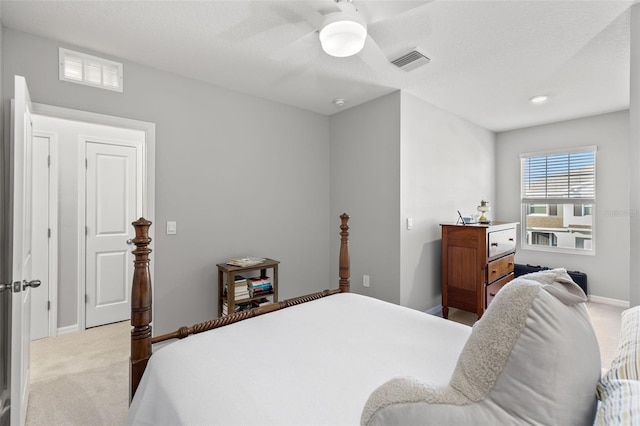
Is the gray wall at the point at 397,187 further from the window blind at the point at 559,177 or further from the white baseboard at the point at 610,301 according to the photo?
the white baseboard at the point at 610,301

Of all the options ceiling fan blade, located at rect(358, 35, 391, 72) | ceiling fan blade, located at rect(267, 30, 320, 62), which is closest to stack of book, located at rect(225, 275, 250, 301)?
ceiling fan blade, located at rect(267, 30, 320, 62)

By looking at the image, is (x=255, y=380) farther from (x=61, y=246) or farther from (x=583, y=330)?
(x=61, y=246)

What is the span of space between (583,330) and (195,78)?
10.5 ft

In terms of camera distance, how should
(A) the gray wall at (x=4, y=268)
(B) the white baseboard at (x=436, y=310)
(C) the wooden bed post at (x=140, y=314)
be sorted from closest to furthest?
(C) the wooden bed post at (x=140, y=314), (A) the gray wall at (x=4, y=268), (B) the white baseboard at (x=436, y=310)

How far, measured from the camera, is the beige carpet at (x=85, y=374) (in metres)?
1.92

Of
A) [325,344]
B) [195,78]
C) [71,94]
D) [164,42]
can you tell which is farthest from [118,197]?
[325,344]

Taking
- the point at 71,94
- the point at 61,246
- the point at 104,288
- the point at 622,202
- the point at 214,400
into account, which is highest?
A: the point at 71,94

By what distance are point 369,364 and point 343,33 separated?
1.63 m

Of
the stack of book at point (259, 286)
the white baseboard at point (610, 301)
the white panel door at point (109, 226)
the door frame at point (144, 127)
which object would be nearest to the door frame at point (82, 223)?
the white panel door at point (109, 226)

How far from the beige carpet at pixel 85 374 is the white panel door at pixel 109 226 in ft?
0.83

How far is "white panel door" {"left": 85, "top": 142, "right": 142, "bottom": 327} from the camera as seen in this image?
335cm

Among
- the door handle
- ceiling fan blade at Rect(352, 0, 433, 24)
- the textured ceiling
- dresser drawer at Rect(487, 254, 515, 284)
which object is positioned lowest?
dresser drawer at Rect(487, 254, 515, 284)

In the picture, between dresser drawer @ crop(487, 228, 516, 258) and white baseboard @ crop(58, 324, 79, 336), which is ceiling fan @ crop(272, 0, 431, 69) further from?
white baseboard @ crop(58, 324, 79, 336)

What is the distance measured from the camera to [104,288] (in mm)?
3430
